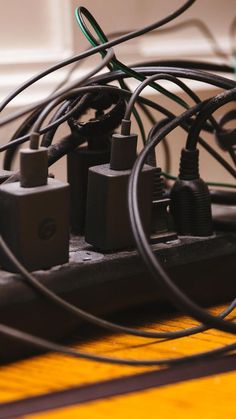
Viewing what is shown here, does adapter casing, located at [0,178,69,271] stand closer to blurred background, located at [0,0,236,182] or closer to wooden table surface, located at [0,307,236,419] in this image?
wooden table surface, located at [0,307,236,419]

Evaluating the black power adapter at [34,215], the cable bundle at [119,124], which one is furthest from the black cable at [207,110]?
the black power adapter at [34,215]

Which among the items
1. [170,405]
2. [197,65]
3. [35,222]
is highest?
[197,65]

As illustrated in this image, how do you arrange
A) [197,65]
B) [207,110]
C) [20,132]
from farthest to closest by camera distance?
[197,65] < [20,132] < [207,110]

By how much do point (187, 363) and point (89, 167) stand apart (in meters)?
0.19

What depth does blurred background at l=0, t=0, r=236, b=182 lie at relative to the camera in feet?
2.46

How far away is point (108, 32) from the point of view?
0.82 metres

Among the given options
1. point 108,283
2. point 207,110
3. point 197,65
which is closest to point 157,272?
point 108,283

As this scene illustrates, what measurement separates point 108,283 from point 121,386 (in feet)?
0.30

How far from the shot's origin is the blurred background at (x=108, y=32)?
2.46 feet

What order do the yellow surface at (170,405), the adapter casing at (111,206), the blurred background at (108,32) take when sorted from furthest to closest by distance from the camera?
the blurred background at (108,32) < the adapter casing at (111,206) < the yellow surface at (170,405)

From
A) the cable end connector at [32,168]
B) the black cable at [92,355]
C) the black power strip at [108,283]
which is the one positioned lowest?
the black cable at [92,355]

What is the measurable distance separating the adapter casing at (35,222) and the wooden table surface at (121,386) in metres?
0.08

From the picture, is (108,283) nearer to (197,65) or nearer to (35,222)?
(35,222)

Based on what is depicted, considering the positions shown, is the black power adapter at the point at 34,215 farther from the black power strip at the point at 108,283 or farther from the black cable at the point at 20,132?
the black cable at the point at 20,132
